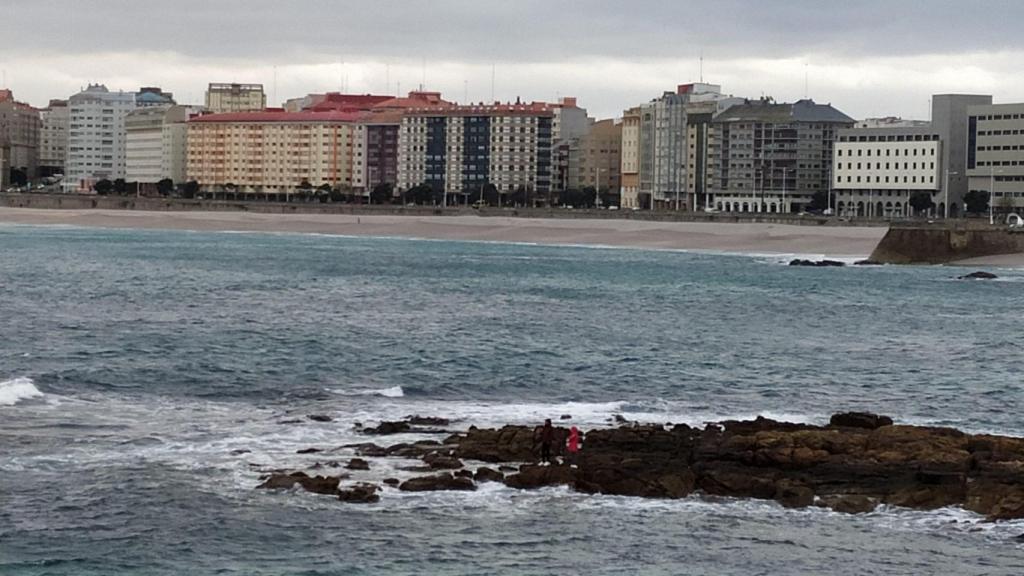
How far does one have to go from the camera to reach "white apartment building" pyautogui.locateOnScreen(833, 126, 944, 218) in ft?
565

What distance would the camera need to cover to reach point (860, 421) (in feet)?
106

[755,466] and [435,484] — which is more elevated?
[755,466]

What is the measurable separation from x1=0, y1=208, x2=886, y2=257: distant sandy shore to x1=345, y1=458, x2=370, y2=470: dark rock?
8903 centimetres

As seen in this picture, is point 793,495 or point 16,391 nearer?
point 793,495

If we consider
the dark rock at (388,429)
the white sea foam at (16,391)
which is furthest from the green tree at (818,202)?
the dark rock at (388,429)

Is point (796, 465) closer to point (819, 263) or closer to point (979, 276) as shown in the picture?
point (979, 276)

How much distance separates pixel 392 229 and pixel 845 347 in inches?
4153

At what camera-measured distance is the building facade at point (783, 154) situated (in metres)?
192

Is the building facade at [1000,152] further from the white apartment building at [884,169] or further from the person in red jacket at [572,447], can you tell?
the person in red jacket at [572,447]

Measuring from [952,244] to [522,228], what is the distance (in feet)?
182

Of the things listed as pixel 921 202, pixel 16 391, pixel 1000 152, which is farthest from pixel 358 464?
pixel 921 202

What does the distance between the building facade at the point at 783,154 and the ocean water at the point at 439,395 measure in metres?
107

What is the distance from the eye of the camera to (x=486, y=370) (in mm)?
43156

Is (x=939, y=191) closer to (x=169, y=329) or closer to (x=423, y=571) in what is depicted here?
(x=169, y=329)
